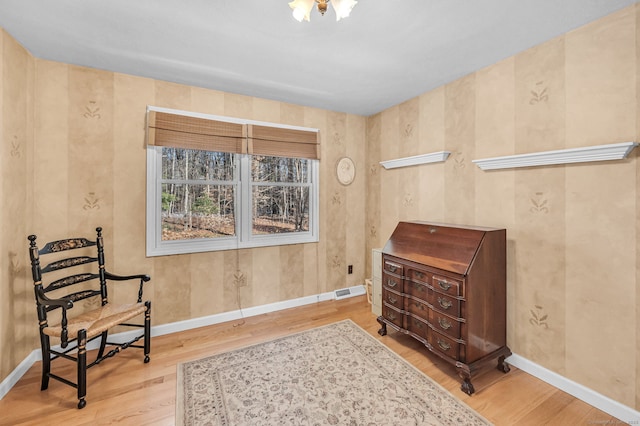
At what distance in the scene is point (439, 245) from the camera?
7.48 feet

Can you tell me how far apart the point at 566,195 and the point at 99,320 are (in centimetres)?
345

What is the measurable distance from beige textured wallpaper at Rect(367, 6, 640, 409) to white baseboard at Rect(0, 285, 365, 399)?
1.98m

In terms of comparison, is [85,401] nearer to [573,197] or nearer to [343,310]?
[343,310]

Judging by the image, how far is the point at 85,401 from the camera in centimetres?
181

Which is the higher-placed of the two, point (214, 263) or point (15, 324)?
point (214, 263)

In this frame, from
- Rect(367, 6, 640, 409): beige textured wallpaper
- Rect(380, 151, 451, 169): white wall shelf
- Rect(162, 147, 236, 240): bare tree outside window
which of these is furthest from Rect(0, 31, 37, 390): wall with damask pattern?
Rect(367, 6, 640, 409): beige textured wallpaper

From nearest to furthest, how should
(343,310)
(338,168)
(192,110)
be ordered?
(192,110) < (343,310) < (338,168)

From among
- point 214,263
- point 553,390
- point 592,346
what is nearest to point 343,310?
point 214,263

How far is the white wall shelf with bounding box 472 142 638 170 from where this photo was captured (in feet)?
5.35

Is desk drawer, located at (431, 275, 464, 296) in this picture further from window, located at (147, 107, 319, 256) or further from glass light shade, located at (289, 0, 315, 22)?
glass light shade, located at (289, 0, 315, 22)

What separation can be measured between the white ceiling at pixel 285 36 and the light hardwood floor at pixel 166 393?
8.22ft

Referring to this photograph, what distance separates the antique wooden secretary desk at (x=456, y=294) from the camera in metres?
1.97

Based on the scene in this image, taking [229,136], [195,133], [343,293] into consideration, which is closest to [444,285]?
[343,293]

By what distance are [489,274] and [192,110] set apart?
10.2 feet
